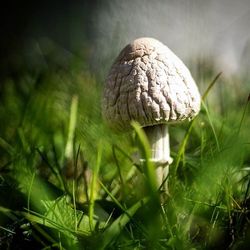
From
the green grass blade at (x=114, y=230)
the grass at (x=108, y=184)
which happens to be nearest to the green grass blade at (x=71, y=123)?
the grass at (x=108, y=184)

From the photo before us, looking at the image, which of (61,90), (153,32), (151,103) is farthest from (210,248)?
(153,32)

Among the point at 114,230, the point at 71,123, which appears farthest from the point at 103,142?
the point at 114,230

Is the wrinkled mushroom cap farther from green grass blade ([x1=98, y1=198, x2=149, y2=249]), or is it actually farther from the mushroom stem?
green grass blade ([x1=98, y1=198, x2=149, y2=249])

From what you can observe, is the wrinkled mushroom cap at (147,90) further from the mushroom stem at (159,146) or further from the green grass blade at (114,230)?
the green grass blade at (114,230)

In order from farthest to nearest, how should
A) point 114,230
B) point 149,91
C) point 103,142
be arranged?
1. point 103,142
2. point 149,91
3. point 114,230

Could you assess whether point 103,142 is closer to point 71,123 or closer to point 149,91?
point 71,123

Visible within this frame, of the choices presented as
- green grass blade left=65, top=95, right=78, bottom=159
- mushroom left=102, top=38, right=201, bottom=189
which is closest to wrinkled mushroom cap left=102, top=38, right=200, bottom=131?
mushroom left=102, top=38, right=201, bottom=189

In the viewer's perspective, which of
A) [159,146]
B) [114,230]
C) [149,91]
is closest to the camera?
[114,230]

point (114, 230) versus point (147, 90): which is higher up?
point (147, 90)
